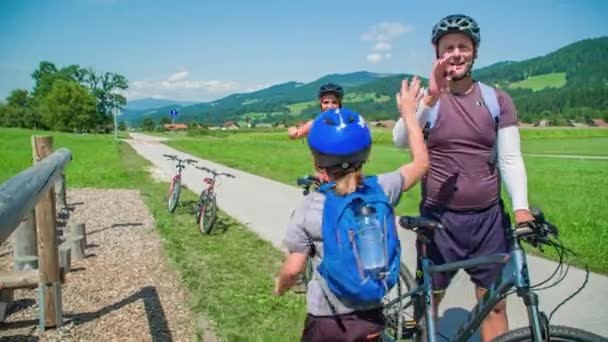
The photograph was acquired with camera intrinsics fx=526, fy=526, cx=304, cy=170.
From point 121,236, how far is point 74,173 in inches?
504

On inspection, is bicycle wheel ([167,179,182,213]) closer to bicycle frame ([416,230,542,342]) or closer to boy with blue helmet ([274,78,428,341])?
bicycle frame ([416,230,542,342])

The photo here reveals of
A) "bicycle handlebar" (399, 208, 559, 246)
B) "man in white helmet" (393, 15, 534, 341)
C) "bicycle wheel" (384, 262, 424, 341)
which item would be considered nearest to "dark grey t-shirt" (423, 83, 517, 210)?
"man in white helmet" (393, 15, 534, 341)

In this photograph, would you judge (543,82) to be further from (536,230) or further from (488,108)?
(536,230)

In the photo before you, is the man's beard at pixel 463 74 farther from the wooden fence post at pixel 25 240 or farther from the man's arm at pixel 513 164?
the wooden fence post at pixel 25 240

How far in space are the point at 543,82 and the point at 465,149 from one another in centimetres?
19871

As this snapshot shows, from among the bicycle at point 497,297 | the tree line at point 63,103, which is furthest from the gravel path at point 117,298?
the tree line at point 63,103

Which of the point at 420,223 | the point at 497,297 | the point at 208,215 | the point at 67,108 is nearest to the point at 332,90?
the point at 420,223

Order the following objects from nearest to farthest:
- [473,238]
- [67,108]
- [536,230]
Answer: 1. [536,230]
2. [473,238]
3. [67,108]

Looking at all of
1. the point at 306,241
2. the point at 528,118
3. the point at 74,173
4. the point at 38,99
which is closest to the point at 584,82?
the point at 528,118

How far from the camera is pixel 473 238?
2.91 meters

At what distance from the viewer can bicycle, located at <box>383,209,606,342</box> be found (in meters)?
2.23

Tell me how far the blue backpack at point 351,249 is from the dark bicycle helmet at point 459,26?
112 centimetres

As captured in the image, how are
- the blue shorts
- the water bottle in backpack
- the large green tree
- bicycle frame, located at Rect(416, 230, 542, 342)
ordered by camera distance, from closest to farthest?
the water bottle in backpack < bicycle frame, located at Rect(416, 230, 542, 342) < the blue shorts < the large green tree

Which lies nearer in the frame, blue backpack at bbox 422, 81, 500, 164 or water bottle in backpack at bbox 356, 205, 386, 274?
water bottle in backpack at bbox 356, 205, 386, 274
